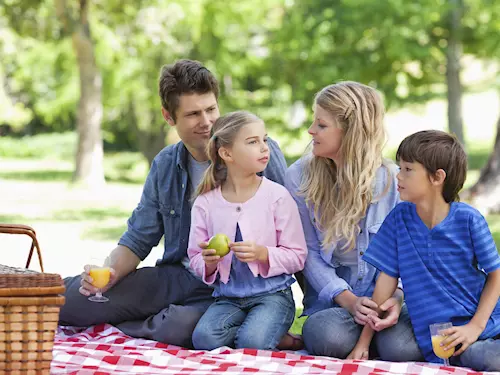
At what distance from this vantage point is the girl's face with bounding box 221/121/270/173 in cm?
420

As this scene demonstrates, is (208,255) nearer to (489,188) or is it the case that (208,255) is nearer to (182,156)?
(182,156)

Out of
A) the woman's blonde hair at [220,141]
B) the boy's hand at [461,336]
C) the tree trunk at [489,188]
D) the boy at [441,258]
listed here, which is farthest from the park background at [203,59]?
the boy's hand at [461,336]

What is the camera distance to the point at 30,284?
346cm

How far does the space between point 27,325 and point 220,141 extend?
1.33m

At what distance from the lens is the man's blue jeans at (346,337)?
394 centimetres

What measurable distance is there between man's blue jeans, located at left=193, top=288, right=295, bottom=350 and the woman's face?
0.70 metres

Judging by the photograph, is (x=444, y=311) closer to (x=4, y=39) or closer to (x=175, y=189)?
(x=175, y=189)

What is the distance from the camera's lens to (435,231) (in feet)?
12.9

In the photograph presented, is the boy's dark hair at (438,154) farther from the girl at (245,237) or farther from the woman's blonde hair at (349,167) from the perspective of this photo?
the girl at (245,237)

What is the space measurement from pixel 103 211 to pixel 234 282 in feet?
29.6

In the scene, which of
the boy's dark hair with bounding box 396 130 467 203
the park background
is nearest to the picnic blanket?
the boy's dark hair with bounding box 396 130 467 203

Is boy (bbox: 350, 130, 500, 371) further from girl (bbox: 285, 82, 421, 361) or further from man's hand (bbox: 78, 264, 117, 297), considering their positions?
man's hand (bbox: 78, 264, 117, 297)

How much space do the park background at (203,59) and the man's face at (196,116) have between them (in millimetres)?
6812

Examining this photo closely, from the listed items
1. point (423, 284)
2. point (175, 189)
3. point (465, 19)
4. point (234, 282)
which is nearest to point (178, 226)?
point (175, 189)
